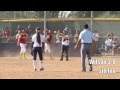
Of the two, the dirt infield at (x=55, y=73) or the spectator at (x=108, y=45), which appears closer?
the dirt infield at (x=55, y=73)

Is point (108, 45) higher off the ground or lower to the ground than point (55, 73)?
higher

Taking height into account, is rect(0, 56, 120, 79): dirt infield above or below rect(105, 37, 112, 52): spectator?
below

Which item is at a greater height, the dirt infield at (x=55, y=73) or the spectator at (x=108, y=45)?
the spectator at (x=108, y=45)

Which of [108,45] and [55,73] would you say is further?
[108,45]

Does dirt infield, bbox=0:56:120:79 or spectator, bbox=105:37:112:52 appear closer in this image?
dirt infield, bbox=0:56:120:79

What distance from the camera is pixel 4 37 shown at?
31.6 meters

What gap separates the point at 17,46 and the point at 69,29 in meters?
4.03

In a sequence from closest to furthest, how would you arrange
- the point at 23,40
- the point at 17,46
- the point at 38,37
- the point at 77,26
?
the point at 38,37 < the point at 23,40 < the point at 17,46 < the point at 77,26
